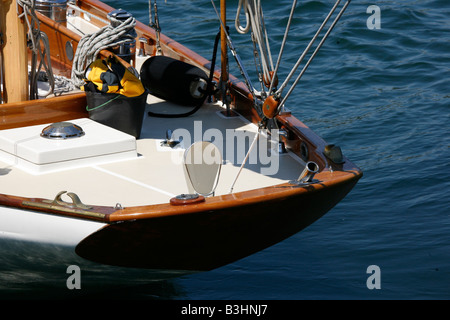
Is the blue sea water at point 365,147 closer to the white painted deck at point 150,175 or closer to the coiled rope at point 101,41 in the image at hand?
the white painted deck at point 150,175

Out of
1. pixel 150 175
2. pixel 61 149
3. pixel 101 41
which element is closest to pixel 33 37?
pixel 101 41

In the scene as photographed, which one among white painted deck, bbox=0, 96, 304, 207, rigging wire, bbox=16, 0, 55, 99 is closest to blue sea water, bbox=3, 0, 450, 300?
white painted deck, bbox=0, 96, 304, 207

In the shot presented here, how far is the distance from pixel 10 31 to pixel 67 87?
2.39 feet

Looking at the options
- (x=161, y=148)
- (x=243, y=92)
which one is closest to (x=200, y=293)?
(x=161, y=148)

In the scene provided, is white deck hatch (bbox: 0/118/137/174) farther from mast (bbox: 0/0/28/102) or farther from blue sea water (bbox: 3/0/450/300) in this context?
blue sea water (bbox: 3/0/450/300)

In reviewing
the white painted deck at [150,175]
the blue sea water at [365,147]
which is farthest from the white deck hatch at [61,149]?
the blue sea water at [365,147]

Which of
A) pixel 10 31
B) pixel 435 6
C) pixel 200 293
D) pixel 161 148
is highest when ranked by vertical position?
pixel 435 6

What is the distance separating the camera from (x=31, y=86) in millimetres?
5973

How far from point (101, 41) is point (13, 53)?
633 mm

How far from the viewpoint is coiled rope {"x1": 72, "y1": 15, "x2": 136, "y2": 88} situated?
19.7 feet

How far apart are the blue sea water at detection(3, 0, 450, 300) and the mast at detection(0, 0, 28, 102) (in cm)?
159

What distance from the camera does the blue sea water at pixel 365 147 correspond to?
6.05 m

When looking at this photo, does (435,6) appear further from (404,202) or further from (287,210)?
(287,210)

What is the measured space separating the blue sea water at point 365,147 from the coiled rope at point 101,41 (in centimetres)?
168
